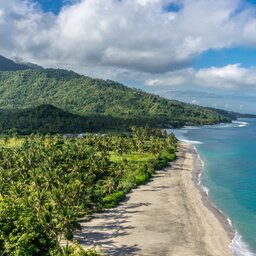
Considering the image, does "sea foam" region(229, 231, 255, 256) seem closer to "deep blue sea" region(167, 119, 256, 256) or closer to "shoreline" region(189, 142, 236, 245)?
"deep blue sea" region(167, 119, 256, 256)

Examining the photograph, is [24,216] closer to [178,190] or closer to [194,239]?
Answer: [194,239]

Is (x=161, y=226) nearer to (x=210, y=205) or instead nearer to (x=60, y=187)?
(x=210, y=205)

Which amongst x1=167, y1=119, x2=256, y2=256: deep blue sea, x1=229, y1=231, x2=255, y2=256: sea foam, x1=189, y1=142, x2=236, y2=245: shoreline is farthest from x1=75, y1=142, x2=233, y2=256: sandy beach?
x1=167, y1=119, x2=256, y2=256: deep blue sea

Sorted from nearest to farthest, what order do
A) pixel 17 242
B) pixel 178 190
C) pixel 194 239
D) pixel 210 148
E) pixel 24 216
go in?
1. pixel 17 242
2. pixel 24 216
3. pixel 194 239
4. pixel 178 190
5. pixel 210 148

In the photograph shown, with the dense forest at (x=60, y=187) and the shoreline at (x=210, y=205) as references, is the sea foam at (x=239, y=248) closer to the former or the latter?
the shoreline at (x=210, y=205)

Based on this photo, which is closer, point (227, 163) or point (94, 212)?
point (94, 212)

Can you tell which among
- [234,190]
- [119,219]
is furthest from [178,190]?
[119,219]
